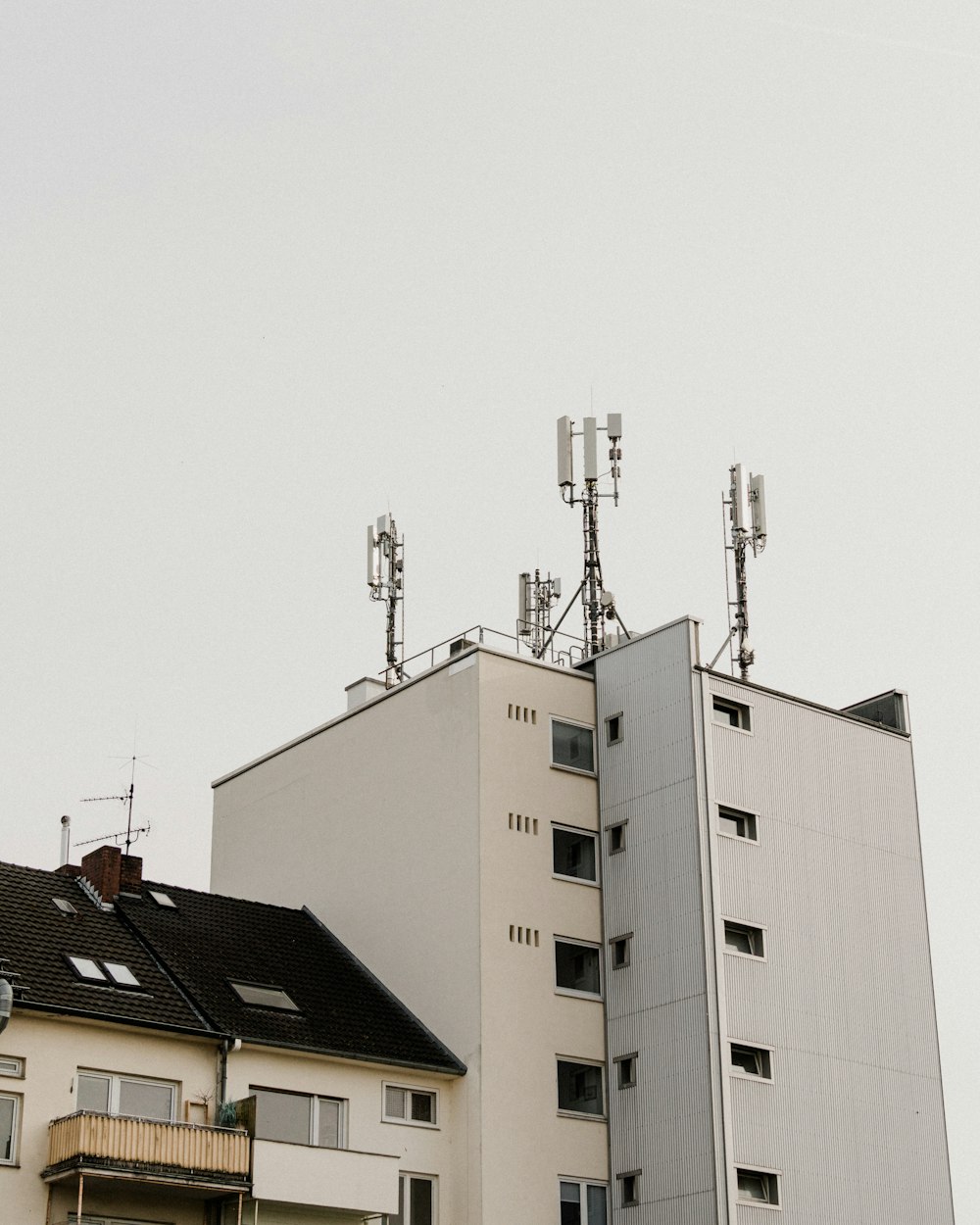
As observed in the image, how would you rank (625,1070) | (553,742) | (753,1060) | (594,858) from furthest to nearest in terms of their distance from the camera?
(553,742) → (594,858) → (625,1070) → (753,1060)

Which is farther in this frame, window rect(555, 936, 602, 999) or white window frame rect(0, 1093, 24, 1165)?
window rect(555, 936, 602, 999)

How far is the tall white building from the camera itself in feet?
135

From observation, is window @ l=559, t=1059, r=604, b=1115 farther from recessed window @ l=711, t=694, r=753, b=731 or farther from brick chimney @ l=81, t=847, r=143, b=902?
brick chimney @ l=81, t=847, r=143, b=902

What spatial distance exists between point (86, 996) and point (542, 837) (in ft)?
38.8

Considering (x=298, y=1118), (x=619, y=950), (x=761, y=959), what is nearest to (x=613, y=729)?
(x=619, y=950)

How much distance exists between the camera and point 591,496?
5381 centimetres

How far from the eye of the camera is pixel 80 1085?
120ft

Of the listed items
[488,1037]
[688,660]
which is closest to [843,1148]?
[488,1037]

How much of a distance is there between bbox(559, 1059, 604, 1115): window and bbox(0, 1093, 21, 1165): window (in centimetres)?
1267

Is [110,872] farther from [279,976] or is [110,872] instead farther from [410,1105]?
[410,1105]

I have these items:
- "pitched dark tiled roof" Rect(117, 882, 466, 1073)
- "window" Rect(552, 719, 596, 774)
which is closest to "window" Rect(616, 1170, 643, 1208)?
"pitched dark tiled roof" Rect(117, 882, 466, 1073)

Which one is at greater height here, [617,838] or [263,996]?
[617,838]

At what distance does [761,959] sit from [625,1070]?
3.95 meters

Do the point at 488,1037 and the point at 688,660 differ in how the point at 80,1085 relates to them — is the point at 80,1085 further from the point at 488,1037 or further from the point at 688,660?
the point at 688,660
